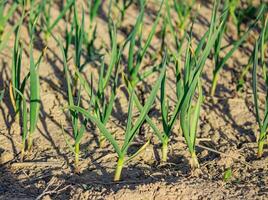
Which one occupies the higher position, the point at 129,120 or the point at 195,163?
the point at 129,120

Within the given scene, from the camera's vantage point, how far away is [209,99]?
2586 mm

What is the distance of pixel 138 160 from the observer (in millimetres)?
2166

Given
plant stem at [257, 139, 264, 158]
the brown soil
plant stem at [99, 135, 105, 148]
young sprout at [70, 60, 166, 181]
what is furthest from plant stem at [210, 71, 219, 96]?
young sprout at [70, 60, 166, 181]

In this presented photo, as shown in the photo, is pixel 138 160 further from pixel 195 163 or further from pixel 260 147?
pixel 260 147

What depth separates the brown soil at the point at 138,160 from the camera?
1.92 metres

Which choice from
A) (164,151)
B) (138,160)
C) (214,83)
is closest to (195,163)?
(164,151)

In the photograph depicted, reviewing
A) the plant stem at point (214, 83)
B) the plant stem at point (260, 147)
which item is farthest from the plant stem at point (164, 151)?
the plant stem at point (214, 83)

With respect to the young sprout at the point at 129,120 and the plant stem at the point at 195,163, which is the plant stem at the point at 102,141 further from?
the plant stem at the point at 195,163

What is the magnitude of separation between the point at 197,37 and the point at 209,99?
0.63m

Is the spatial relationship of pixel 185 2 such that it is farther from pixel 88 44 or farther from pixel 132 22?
pixel 88 44

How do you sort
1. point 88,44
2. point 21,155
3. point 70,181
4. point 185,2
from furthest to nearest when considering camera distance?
point 185,2
point 88,44
point 21,155
point 70,181

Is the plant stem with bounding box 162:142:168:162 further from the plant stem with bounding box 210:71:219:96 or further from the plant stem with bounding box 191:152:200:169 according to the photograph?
the plant stem with bounding box 210:71:219:96

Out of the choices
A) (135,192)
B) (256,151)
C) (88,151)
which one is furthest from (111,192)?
(256,151)

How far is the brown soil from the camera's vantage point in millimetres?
1918
